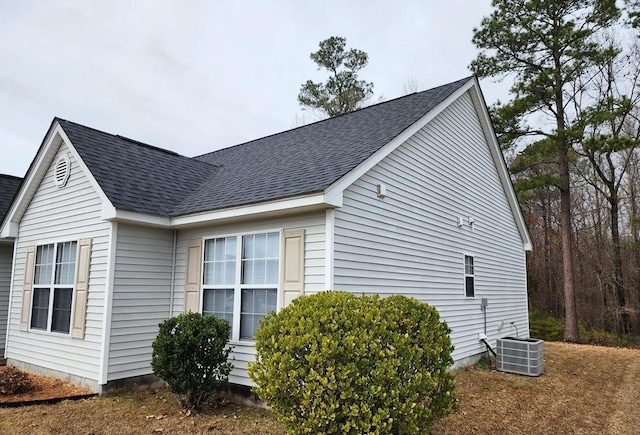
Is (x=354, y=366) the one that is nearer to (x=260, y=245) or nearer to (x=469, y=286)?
(x=260, y=245)

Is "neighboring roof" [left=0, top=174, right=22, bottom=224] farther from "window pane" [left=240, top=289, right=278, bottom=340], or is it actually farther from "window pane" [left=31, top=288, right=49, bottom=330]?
"window pane" [left=240, top=289, right=278, bottom=340]

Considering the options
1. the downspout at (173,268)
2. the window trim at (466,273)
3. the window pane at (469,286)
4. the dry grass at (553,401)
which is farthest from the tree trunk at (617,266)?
the downspout at (173,268)

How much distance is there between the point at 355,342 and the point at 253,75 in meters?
17.4

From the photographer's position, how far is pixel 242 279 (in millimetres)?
6301

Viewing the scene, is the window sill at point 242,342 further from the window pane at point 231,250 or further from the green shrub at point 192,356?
the window pane at point 231,250

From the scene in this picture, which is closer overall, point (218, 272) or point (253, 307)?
point (253, 307)

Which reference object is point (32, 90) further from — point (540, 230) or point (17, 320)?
point (540, 230)

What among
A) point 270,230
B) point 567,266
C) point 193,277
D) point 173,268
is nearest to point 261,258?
point 270,230

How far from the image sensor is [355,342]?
3.61 metres

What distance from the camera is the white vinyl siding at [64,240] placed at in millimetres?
6516

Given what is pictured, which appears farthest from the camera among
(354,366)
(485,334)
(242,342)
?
(485,334)

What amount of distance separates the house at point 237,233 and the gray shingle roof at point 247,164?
0.04 metres

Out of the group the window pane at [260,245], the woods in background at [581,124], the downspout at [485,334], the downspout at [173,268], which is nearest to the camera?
the window pane at [260,245]

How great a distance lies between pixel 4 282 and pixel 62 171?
384 centimetres
